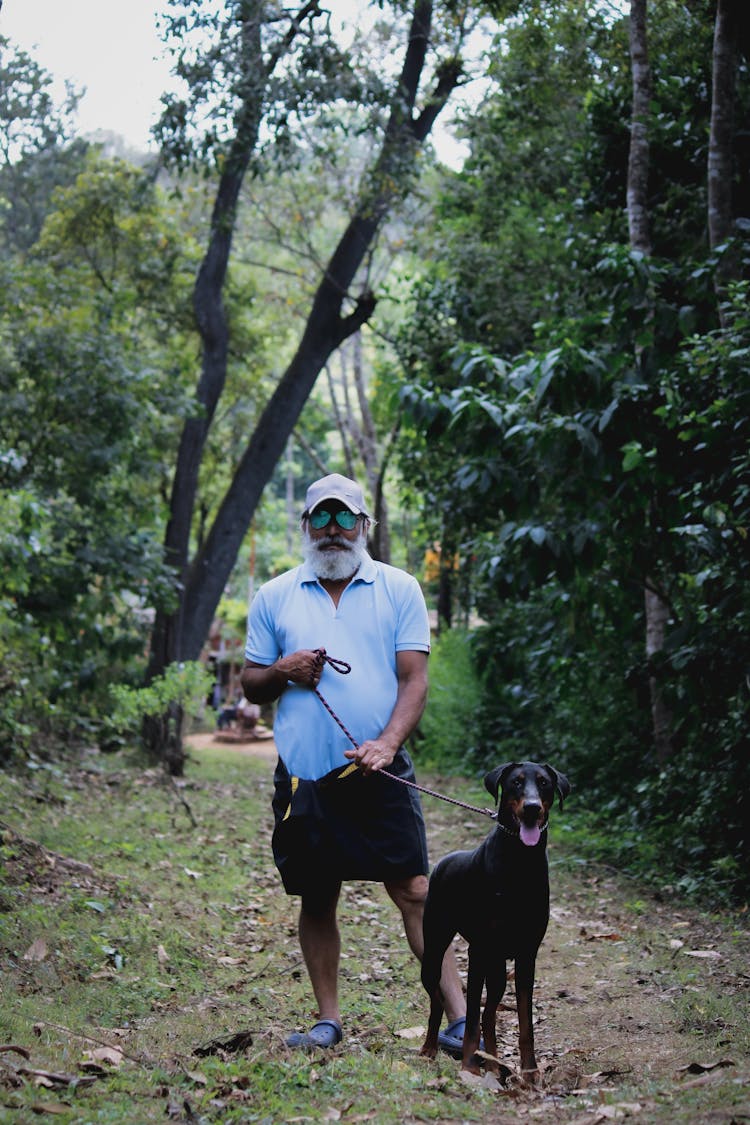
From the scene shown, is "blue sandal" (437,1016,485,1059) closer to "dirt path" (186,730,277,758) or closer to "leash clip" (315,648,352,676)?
"leash clip" (315,648,352,676)

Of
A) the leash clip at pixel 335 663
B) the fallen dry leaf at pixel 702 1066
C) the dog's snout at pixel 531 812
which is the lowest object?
the fallen dry leaf at pixel 702 1066

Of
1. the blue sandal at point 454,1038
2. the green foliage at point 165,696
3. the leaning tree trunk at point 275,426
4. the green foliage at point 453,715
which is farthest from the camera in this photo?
the green foliage at point 453,715

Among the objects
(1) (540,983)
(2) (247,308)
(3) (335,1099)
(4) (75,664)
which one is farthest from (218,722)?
(3) (335,1099)

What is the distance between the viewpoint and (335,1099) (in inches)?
159

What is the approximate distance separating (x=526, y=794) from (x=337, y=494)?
1.50 meters

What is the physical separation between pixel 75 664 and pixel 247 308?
953 centimetres

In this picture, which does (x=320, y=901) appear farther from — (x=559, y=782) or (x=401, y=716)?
(x=559, y=782)

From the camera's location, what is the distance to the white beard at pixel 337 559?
496 centimetres

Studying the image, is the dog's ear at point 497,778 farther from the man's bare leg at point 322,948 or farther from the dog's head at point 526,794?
the man's bare leg at point 322,948

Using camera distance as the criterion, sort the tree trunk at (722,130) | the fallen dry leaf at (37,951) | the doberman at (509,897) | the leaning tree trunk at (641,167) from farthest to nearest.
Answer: the leaning tree trunk at (641,167) < the tree trunk at (722,130) < the fallen dry leaf at (37,951) < the doberman at (509,897)

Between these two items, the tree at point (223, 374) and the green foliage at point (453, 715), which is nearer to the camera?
the tree at point (223, 374)

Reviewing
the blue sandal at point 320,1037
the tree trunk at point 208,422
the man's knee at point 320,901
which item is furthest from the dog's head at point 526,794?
the tree trunk at point 208,422

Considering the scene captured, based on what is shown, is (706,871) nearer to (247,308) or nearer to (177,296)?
(177,296)

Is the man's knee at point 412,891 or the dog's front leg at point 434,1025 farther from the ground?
the man's knee at point 412,891
